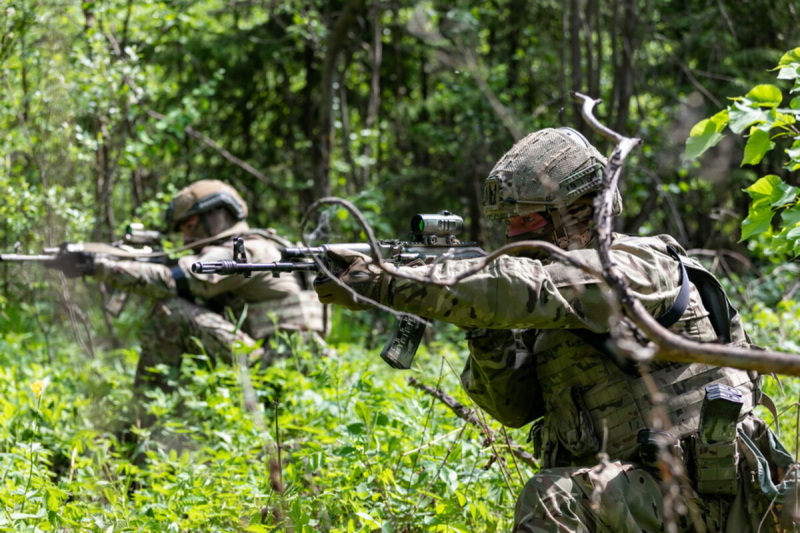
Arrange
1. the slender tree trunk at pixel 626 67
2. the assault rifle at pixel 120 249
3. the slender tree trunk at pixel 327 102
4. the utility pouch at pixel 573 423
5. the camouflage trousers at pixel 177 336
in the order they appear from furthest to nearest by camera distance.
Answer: the slender tree trunk at pixel 626 67 < the slender tree trunk at pixel 327 102 < the camouflage trousers at pixel 177 336 < the assault rifle at pixel 120 249 < the utility pouch at pixel 573 423

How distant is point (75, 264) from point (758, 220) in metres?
4.91

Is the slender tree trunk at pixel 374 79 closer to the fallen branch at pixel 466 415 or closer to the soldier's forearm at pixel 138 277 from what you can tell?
the soldier's forearm at pixel 138 277

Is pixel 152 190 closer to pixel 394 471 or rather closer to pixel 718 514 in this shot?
pixel 394 471

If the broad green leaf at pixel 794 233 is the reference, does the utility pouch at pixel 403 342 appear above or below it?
below

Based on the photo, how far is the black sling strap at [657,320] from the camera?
297cm

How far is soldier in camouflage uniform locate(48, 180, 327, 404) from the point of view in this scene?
6516 millimetres

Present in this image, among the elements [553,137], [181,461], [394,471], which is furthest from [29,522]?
[553,137]

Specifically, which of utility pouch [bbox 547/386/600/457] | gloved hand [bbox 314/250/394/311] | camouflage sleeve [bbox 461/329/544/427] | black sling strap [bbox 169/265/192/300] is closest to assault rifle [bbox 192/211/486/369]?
gloved hand [bbox 314/250/394/311]

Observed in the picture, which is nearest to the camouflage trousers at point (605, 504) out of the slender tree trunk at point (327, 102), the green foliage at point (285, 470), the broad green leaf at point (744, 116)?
the green foliage at point (285, 470)

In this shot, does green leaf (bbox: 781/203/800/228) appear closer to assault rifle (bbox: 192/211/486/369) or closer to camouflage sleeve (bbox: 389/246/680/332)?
camouflage sleeve (bbox: 389/246/680/332)

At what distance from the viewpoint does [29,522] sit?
3.44 metres

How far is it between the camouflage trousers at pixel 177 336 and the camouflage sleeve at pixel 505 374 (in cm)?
318

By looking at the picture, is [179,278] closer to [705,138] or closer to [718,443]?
[705,138]

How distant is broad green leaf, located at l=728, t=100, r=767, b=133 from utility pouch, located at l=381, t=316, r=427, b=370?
133 cm
